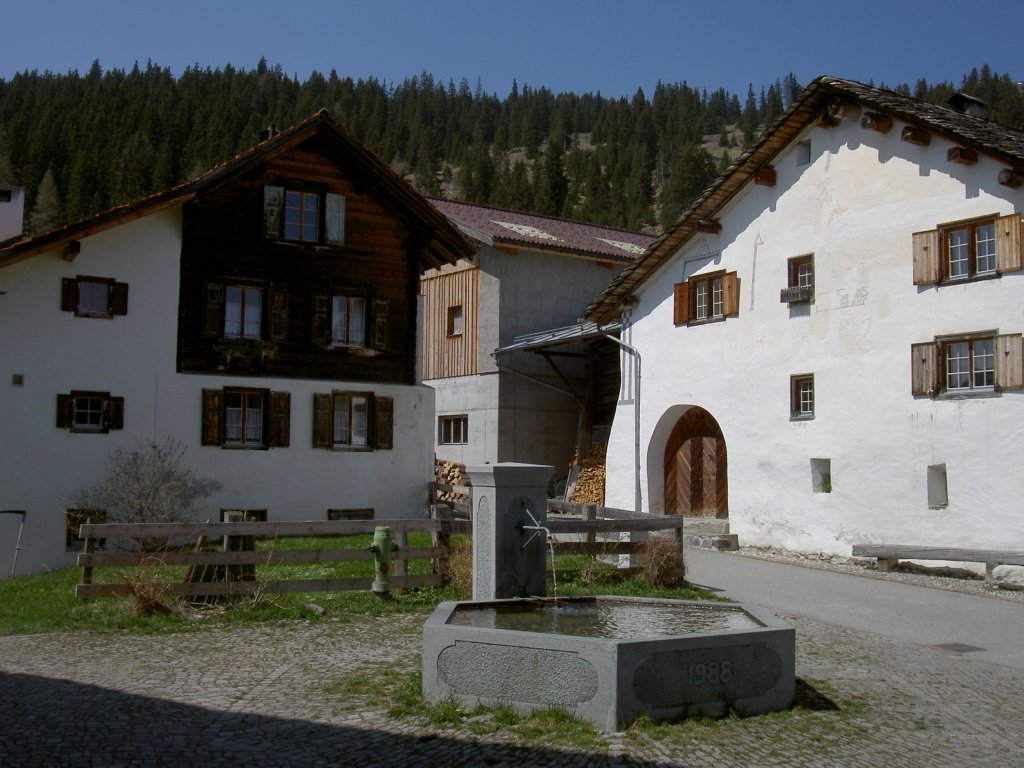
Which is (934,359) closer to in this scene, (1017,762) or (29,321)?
(1017,762)

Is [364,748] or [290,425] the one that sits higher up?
[290,425]

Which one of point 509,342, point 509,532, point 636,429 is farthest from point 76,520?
point 509,532

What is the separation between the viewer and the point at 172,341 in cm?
2194

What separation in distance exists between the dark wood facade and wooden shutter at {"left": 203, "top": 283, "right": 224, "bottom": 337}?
0.02 metres

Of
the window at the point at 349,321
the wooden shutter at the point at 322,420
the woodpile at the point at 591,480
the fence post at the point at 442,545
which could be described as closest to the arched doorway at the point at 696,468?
the woodpile at the point at 591,480

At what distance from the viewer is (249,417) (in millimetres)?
22781

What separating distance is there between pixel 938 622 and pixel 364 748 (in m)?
9.01

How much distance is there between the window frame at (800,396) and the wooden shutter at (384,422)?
9570 millimetres

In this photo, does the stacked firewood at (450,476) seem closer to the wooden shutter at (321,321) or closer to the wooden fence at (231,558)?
the wooden shutter at (321,321)

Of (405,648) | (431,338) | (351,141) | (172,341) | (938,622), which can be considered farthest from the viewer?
(431,338)

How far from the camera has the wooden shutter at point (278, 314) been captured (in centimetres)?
2294

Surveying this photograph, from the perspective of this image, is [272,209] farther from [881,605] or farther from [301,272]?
[881,605]

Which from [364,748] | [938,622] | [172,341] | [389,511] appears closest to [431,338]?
[389,511]

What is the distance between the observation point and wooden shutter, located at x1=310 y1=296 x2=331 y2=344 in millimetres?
23438
